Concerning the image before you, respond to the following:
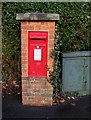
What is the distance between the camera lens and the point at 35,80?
739cm

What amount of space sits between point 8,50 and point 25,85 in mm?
1968

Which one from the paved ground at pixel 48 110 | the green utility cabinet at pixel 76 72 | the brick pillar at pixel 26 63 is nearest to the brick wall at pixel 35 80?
the brick pillar at pixel 26 63

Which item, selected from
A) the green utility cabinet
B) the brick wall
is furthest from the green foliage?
the brick wall

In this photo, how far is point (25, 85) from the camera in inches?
292

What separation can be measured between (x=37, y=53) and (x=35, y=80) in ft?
1.81

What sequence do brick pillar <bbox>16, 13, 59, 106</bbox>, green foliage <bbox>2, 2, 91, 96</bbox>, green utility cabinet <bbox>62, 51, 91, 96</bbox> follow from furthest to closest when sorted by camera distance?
1. green foliage <bbox>2, 2, 91, 96</bbox>
2. green utility cabinet <bbox>62, 51, 91, 96</bbox>
3. brick pillar <bbox>16, 13, 59, 106</bbox>

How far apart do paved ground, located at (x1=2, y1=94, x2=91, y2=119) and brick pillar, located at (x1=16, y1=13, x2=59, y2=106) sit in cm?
19

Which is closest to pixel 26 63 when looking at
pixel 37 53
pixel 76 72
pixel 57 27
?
pixel 37 53

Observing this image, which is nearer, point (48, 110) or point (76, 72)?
point (48, 110)

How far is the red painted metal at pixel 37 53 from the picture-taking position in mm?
7242

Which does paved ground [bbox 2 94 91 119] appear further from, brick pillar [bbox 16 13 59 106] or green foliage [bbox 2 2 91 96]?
green foliage [bbox 2 2 91 96]

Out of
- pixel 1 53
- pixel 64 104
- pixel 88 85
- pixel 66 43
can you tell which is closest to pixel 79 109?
pixel 64 104

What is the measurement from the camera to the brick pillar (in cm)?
720

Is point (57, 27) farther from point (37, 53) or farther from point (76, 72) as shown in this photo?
point (37, 53)
